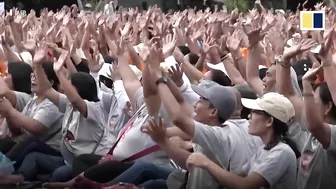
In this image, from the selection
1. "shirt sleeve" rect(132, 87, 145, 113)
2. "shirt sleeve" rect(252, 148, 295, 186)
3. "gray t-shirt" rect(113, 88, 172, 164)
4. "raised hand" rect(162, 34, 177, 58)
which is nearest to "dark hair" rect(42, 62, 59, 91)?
"raised hand" rect(162, 34, 177, 58)

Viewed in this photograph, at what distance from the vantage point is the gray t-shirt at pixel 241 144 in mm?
5559

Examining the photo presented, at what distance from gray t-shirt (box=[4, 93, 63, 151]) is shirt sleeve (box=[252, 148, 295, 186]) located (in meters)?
2.87

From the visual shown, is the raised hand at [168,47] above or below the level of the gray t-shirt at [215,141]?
below

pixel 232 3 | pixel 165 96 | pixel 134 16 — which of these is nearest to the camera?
pixel 165 96

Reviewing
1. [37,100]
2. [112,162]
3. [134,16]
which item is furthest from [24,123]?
[134,16]

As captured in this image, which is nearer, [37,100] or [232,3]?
[37,100]

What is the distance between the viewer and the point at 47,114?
24.6 feet

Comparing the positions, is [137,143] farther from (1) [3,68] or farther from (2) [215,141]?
(1) [3,68]

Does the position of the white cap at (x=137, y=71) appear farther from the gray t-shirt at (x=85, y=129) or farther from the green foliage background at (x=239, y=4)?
the green foliage background at (x=239, y=4)

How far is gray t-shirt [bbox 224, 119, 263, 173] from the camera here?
556 cm

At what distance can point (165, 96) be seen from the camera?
225 inches

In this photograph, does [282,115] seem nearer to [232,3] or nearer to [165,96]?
[165,96]

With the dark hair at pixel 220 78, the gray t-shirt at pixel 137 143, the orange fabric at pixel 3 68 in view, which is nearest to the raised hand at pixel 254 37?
the dark hair at pixel 220 78

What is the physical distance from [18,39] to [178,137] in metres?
4.36
